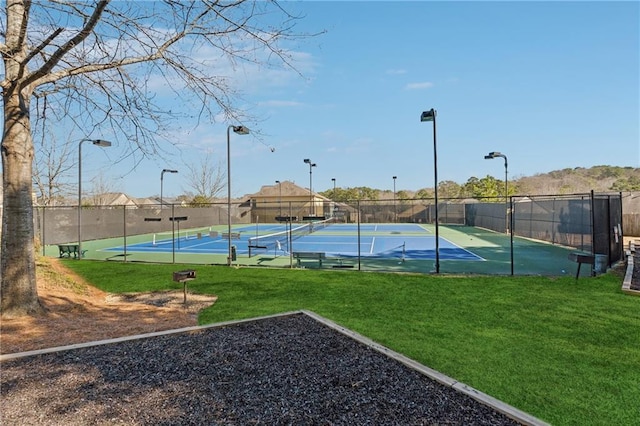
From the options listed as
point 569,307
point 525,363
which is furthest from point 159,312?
point 569,307

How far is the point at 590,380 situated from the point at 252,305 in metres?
5.40

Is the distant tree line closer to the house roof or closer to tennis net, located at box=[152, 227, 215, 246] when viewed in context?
the house roof

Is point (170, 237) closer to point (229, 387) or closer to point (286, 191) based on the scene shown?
point (229, 387)

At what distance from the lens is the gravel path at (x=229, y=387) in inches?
116

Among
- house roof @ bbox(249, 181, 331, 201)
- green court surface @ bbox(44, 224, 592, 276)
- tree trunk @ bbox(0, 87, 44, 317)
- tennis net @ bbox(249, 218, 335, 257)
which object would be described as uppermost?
house roof @ bbox(249, 181, 331, 201)

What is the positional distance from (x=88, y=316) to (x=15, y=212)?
215cm

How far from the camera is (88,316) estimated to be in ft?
21.2

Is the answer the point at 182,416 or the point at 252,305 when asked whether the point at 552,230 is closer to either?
the point at 252,305

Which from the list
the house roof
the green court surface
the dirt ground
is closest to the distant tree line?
the house roof

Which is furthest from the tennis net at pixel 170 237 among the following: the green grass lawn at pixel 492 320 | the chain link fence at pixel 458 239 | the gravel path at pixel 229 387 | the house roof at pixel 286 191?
the house roof at pixel 286 191

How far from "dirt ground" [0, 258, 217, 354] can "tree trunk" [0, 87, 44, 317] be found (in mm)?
387

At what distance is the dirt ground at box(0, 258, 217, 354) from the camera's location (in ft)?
16.7

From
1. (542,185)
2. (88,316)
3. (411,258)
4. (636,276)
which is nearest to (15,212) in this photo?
(88,316)

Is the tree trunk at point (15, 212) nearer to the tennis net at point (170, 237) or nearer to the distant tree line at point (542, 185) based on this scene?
the tennis net at point (170, 237)
